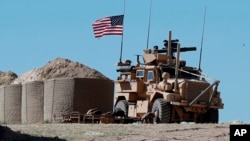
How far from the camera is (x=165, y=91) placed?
35.3m

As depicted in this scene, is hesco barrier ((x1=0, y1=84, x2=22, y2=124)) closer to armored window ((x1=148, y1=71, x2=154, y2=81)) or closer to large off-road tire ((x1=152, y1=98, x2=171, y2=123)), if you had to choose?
→ armored window ((x1=148, y1=71, x2=154, y2=81))

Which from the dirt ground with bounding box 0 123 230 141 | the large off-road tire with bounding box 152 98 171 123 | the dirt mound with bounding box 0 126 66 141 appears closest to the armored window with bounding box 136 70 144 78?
the large off-road tire with bounding box 152 98 171 123

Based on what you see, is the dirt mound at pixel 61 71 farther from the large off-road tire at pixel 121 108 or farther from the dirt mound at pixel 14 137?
the dirt mound at pixel 14 137

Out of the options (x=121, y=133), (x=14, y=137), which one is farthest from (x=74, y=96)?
(x=14, y=137)

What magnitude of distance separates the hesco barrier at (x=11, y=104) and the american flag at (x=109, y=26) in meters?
5.42

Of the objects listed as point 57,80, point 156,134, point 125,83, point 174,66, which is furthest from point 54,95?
point 156,134

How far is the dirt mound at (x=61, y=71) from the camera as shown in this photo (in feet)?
151

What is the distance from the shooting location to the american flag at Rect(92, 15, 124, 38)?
40.8 m

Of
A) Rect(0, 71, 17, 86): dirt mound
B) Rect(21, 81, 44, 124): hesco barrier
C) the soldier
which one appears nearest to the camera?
the soldier

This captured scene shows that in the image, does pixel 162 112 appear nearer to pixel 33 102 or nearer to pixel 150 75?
pixel 150 75

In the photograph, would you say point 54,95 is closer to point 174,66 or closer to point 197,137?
point 174,66

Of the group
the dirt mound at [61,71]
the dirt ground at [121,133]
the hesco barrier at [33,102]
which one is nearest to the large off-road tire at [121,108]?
the hesco barrier at [33,102]

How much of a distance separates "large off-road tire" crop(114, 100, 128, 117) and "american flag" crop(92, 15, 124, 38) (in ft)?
14.2

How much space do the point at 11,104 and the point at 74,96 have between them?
577 cm
